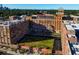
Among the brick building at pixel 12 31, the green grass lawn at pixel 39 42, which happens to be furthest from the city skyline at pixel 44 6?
the green grass lawn at pixel 39 42

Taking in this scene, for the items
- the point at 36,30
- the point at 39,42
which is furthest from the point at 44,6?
the point at 39,42

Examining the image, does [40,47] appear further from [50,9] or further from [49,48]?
[50,9]

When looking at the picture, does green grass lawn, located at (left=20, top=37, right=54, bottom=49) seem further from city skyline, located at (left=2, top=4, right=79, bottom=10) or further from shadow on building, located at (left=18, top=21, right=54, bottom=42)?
city skyline, located at (left=2, top=4, right=79, bottom=10)

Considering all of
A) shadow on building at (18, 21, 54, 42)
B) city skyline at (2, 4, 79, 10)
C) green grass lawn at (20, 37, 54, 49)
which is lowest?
green grass lawn at (20, 37, 54, 49)

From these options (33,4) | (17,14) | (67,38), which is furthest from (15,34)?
(67,38)

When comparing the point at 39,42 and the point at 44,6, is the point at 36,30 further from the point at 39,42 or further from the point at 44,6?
the point at 44,6

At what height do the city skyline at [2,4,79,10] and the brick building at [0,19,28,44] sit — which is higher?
the city skyline at [2,4,79,10]

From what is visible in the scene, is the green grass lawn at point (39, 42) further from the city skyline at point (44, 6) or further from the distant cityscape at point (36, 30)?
the city skyline at point (44, 6)

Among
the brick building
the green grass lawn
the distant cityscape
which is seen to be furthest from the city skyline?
the green grass lawn
